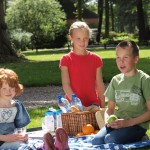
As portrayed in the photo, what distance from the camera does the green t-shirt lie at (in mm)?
6066

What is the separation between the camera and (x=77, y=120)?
22.4ft

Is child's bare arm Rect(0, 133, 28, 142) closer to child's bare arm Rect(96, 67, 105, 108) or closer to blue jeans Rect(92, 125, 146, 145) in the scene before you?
blue jeans Rect(92, 125, 146, 145)

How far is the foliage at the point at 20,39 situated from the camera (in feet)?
127

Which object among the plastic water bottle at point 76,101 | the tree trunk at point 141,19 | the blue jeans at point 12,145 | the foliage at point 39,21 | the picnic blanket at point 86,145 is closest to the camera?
the blue jeans at point 12,145

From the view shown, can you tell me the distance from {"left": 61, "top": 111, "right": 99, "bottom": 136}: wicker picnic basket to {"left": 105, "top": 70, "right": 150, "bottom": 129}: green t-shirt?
0.65m

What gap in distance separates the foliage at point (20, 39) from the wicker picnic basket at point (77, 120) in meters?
31.7

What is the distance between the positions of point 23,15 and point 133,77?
42095mm

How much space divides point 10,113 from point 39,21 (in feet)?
135

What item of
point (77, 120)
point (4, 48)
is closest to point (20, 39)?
point (4, 48)

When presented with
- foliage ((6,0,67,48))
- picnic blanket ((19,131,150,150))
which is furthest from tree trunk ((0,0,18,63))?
foliage ((6,0,67,48))

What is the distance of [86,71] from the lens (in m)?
7.40

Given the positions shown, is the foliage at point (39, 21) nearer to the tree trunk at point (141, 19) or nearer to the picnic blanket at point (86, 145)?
the tree trunk at point (141, 19)

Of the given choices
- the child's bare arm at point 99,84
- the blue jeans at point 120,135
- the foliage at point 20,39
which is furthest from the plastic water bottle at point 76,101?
the foliage at point 20,39

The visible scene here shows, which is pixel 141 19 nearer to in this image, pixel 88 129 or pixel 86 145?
pixel 88 129
